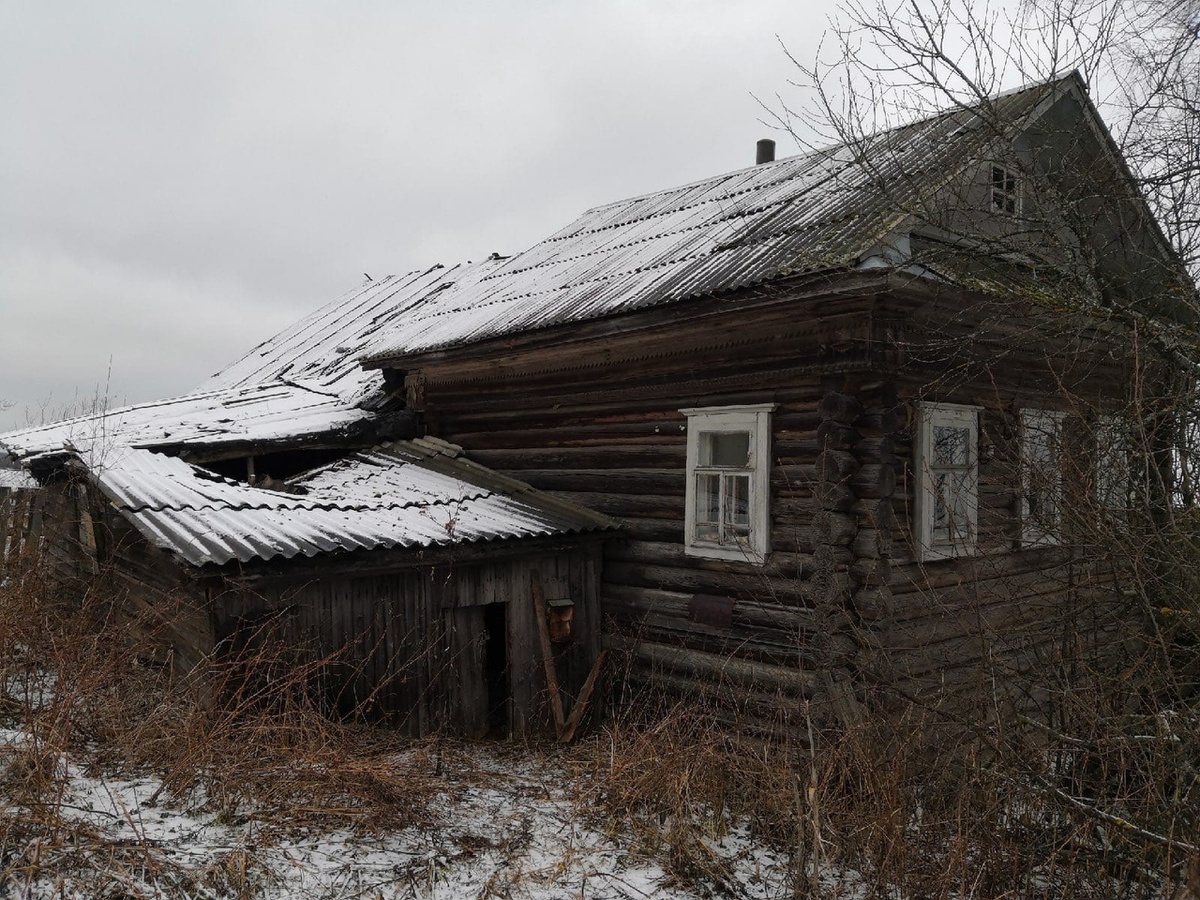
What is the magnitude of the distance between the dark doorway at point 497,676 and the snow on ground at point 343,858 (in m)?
2.80

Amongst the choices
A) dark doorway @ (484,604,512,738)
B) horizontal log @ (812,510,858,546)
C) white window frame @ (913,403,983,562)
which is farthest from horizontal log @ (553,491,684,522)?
white window frame @ (913,403,983,562)

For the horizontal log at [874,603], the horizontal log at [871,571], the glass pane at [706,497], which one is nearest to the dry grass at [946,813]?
the horizontal log at [874,603]

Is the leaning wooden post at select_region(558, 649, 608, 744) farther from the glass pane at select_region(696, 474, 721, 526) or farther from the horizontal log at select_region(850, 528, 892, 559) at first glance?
the horizontal log at select_region(850, 528, 892, 559)

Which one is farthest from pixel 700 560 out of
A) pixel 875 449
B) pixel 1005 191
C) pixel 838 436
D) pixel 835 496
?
pixel 1005 191

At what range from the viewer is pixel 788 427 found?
6.76 m

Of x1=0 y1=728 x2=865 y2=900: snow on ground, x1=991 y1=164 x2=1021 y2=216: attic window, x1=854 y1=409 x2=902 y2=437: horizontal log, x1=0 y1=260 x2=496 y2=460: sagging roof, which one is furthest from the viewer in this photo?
x1=0 y1=260 x2=496 y2=460: sagging roof

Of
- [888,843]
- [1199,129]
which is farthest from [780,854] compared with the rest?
[1199,129]

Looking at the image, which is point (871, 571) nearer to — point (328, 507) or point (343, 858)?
point (343, 858)

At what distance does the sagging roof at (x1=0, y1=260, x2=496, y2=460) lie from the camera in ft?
29.6

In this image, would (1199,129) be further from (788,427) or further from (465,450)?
(465,450)

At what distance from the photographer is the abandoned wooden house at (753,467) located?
6004 mm

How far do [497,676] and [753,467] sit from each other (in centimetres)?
356

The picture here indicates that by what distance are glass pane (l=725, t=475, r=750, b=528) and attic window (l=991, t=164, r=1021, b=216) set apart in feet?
9.48

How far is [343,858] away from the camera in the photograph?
13.1 feet
